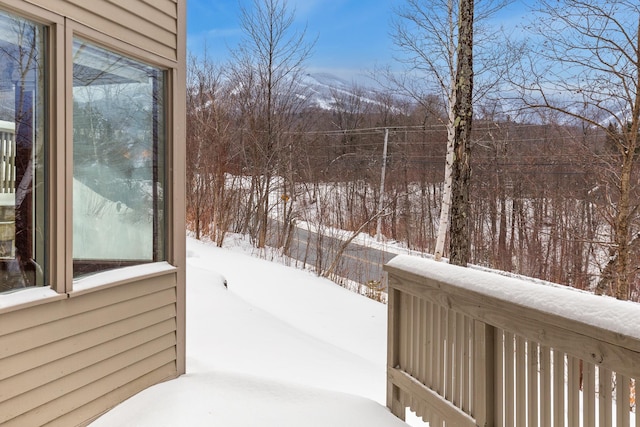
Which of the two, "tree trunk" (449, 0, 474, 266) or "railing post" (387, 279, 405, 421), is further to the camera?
"tree trunk" (449, 0, 474, 266)

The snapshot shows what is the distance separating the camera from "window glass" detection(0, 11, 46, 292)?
2078 millimetres

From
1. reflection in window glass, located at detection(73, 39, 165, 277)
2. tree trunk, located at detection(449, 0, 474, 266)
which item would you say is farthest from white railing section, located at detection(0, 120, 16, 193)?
tree trunk, located at detection(449, 0, 474, 266)

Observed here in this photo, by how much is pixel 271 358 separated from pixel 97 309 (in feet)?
7.02

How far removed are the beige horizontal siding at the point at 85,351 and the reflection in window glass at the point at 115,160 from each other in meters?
0.22

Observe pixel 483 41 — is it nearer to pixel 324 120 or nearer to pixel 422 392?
pixel 422 392

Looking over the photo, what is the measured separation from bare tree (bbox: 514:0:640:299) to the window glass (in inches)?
244

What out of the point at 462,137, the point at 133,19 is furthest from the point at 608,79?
the point at 133,19

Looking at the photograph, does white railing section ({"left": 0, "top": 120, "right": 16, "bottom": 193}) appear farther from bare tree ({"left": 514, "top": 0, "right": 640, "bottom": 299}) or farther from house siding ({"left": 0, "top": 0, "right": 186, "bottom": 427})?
bare tree ({"left": 514, "top": 0, "right": 640, "bottom": 299})

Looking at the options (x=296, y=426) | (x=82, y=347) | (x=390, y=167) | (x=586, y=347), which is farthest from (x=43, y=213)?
(x=390, y=167)

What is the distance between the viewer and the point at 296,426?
7.71 ft

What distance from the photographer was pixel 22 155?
7.09 feet

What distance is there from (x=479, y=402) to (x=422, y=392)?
474mm

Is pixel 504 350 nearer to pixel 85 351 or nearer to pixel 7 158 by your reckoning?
pixel 85 351

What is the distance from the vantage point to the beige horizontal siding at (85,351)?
2057 millimetres
